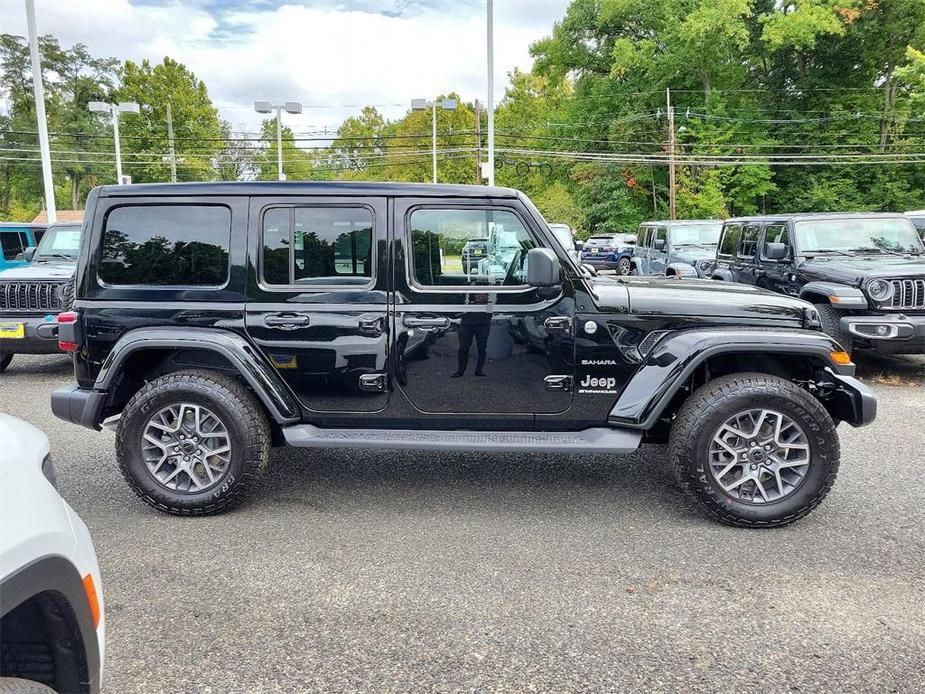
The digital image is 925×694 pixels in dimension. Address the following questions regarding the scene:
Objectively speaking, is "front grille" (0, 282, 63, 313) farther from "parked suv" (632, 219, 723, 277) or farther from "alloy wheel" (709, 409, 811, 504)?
"parked suv" (632, 219, 723, 277)

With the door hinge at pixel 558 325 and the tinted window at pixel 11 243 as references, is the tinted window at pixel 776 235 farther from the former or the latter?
the tinted window at pixel 11 243

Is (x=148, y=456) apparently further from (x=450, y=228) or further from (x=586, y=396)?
(x=586, y=396)

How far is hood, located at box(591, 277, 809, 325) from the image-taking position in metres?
3.89

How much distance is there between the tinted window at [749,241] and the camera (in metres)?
9.61

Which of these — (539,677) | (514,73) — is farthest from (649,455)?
(514,73)

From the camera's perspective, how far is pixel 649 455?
204 inches

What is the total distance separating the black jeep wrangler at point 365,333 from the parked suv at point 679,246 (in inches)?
381

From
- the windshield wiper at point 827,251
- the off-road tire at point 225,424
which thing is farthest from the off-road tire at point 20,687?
the windshield wiper at point 827,251

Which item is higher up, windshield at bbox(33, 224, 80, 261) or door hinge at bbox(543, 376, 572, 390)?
windshield at bbox(33, 224, 80, 261)

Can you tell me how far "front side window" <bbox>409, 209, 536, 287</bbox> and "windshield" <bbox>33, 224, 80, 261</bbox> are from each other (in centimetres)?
753

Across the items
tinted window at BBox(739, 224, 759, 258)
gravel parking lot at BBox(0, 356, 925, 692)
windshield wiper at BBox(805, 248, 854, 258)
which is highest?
tinted window at BBox(739, 224, 759, 258)

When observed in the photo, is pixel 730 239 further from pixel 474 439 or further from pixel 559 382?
pixel 474 439

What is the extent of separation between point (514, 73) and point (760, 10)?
918 inches

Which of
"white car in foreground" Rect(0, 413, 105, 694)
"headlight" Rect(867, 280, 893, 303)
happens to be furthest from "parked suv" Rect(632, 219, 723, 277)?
"white car in foreground" Rect(0, 413, 105, 694)
